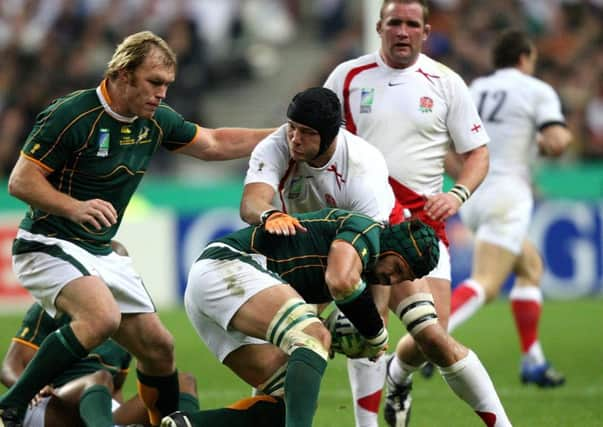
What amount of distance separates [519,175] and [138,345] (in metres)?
4.11

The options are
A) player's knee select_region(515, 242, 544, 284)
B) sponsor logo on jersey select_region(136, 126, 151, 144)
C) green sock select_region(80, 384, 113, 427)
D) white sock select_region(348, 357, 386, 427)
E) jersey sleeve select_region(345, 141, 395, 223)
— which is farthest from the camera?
player's knee select_region(515, 242, 544, 284)

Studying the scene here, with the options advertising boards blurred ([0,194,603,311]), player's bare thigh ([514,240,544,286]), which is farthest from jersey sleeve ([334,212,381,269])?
advertising boards blurred ([0,194,603,311])

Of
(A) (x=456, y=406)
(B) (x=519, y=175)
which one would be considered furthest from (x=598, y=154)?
(A) (x=456, y=406)

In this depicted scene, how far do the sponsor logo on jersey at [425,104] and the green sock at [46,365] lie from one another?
229cm

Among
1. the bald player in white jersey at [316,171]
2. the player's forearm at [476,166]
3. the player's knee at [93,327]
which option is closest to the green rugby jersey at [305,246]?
the bald player in white jersey at [316,171]

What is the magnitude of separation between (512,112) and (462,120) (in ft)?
8.52

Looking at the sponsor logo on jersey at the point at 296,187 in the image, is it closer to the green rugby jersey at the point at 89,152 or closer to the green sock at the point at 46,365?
the green rugby jersey at the point at 89,152

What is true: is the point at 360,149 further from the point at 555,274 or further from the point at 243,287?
the point at 555,274

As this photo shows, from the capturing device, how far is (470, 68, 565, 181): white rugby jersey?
9422mm

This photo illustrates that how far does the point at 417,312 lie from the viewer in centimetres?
636

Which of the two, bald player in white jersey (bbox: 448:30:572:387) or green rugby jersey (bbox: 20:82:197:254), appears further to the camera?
bald player in white jersey (bbox: 448:30:572:387)

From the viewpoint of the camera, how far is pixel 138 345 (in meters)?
6.58

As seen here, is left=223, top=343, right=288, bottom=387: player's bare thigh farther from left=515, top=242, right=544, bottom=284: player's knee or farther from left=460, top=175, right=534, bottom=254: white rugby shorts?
left=515, top=242, right=544, bottom=284: player's knee

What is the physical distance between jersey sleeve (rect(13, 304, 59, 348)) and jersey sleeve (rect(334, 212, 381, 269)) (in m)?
2.14
